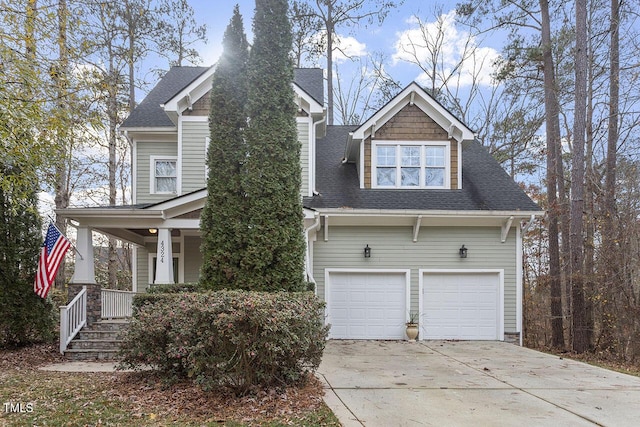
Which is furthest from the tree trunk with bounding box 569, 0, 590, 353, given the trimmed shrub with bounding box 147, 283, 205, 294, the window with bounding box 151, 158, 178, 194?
the window with bounding box 151, 158, 178, 194

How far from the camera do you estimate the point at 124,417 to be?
473cm

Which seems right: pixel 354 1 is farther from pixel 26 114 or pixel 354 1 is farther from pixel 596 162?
pixel 26 114

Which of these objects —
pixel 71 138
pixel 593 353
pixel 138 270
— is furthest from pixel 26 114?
pixel 593 353

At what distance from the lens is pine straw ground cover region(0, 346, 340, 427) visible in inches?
183

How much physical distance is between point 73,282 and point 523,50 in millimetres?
13743

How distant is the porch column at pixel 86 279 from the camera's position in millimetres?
9398

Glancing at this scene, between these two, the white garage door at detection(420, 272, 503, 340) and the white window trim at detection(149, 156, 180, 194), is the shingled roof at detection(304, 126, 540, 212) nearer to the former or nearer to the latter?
the white garage door at detection(420, 272, 503, 340)

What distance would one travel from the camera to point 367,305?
11320mm

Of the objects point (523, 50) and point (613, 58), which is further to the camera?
point (523, 50)

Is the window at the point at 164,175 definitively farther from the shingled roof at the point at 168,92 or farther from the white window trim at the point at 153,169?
the shingled roof at the point at 168,92

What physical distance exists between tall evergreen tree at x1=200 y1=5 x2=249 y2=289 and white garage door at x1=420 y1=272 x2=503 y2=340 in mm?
6099

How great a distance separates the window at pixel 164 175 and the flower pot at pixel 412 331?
276 inches

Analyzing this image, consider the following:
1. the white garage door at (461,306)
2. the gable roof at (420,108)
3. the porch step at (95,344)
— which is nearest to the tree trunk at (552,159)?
the white garage door at (461,306)

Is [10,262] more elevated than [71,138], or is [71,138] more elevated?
[71,138]
